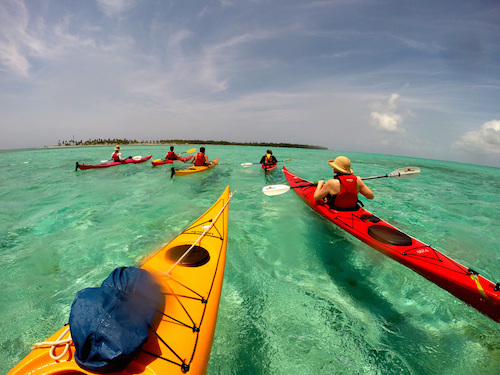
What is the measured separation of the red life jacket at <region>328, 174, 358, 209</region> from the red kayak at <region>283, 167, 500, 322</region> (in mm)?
212

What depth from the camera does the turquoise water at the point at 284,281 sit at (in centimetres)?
293

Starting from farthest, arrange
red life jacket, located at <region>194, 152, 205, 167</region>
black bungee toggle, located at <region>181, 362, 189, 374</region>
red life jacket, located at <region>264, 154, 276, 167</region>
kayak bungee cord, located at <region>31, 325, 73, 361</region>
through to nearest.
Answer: red life jacket, located at <region>264, 154, 276, 167</region> → red life jacket, located at <region>194, 152, 205, 167</region> → black bungee toggle, located at <region>181, 362, 189, 374</region> → kayak bungee cord, located at <region>31, 325, 73, 361</region>

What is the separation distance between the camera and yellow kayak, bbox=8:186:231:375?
1.76 meters

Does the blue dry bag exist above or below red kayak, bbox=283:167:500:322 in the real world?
above

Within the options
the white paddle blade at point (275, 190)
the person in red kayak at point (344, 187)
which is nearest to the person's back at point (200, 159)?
the white paddle blade at point (275, 190)

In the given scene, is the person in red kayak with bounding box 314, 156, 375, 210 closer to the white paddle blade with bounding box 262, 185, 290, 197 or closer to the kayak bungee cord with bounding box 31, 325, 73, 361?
the white paddle blade with bounding box 262, 185, 290, 197

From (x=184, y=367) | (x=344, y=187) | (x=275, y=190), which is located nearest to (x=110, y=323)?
(x=184, y=367)

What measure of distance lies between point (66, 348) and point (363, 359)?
3.52 meters

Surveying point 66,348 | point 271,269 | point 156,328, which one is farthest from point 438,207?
point 66,348

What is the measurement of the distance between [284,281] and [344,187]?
9.06ft

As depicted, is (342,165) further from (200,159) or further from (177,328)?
(200,159)

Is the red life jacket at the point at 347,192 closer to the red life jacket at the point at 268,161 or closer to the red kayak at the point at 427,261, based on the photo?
the red kayak at the point at 427,261

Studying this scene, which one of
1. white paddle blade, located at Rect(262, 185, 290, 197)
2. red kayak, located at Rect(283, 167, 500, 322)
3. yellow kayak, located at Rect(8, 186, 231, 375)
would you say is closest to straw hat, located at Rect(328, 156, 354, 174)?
red kayak, located at Rect(283, 167, 500, 322)

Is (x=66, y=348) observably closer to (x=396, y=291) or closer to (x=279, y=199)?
(x=396, y=291)
